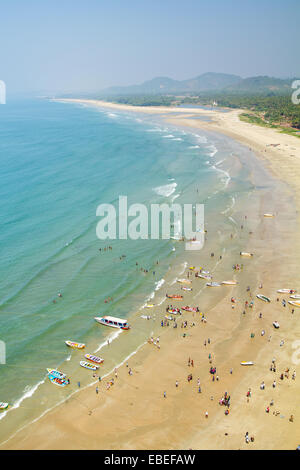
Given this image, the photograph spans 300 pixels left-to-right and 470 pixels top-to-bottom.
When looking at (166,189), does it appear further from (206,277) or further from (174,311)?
(174,311)

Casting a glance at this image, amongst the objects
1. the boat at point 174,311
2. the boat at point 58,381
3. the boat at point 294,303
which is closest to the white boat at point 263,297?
the boat at point 294,303

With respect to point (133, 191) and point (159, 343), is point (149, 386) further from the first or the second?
point (133, 191)

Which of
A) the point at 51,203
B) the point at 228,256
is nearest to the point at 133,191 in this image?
the point at 51,203

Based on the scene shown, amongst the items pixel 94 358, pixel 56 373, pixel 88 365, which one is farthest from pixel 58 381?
pixel 94 358

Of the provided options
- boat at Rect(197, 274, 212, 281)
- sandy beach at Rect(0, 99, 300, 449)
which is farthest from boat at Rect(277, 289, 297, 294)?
boat at Rect(197, 274, 212, 281)

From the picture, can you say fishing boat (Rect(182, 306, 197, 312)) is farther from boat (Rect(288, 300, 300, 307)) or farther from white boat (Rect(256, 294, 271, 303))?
boat (Rect(288, 300, 300, 307))

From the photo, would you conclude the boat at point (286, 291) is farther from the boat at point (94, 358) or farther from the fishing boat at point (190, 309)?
the boat at point (94, 358)
